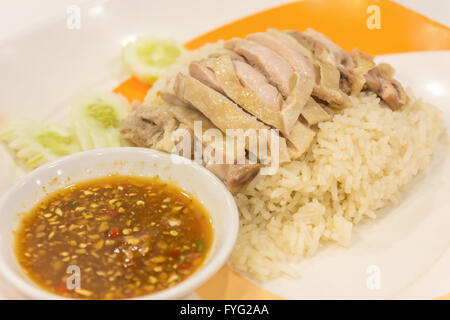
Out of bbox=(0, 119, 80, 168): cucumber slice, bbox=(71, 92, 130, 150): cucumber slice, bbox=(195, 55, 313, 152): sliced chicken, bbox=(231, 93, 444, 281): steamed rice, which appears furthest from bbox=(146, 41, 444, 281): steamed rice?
bbox=(0, 119, 80, 168): cucumber slice

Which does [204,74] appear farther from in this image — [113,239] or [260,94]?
[113,239]

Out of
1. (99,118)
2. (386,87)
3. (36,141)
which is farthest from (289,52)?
(36,141)

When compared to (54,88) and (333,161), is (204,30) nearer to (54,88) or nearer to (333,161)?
(54,88)

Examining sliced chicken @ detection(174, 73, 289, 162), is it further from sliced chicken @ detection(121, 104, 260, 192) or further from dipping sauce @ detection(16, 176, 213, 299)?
dipping sauce @ detection(16, 176, 213, 299)

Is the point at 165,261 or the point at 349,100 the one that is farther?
the point at 349,100

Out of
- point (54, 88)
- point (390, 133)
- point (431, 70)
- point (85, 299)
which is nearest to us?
point (85, 299)

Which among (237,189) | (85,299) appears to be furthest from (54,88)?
(85,299)
